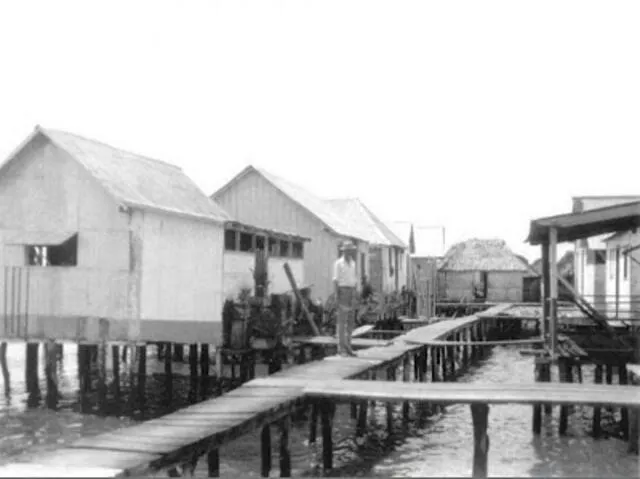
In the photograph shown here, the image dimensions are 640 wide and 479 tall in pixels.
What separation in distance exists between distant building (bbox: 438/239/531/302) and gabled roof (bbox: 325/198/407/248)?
14.7 feet

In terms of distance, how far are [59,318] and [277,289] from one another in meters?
8.57

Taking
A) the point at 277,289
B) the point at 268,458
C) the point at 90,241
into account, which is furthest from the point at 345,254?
the point at 277,289

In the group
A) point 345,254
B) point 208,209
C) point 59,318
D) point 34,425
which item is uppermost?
point 208,209

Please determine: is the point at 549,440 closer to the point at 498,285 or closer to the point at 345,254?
the point at 345,254

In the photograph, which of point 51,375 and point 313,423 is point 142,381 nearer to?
point 51,375

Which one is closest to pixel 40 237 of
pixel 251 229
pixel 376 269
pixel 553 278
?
pixel 251 229

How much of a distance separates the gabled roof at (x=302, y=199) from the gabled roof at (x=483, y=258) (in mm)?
13066

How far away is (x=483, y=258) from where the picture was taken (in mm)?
45125

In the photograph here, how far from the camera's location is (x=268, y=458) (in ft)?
35.7

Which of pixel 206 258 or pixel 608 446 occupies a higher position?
pixel 206 258

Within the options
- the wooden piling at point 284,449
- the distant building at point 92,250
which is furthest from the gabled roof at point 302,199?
the wooden piling at point 284,449

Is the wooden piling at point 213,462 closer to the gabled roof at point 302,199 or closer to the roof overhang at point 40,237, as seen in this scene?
the roof overhang at point 40,237

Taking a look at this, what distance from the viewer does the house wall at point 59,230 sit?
17219 mm

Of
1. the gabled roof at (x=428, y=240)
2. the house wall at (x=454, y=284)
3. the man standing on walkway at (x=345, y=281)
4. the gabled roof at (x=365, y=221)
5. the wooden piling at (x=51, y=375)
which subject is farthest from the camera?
the gabled roof at (x=428, y=240)
